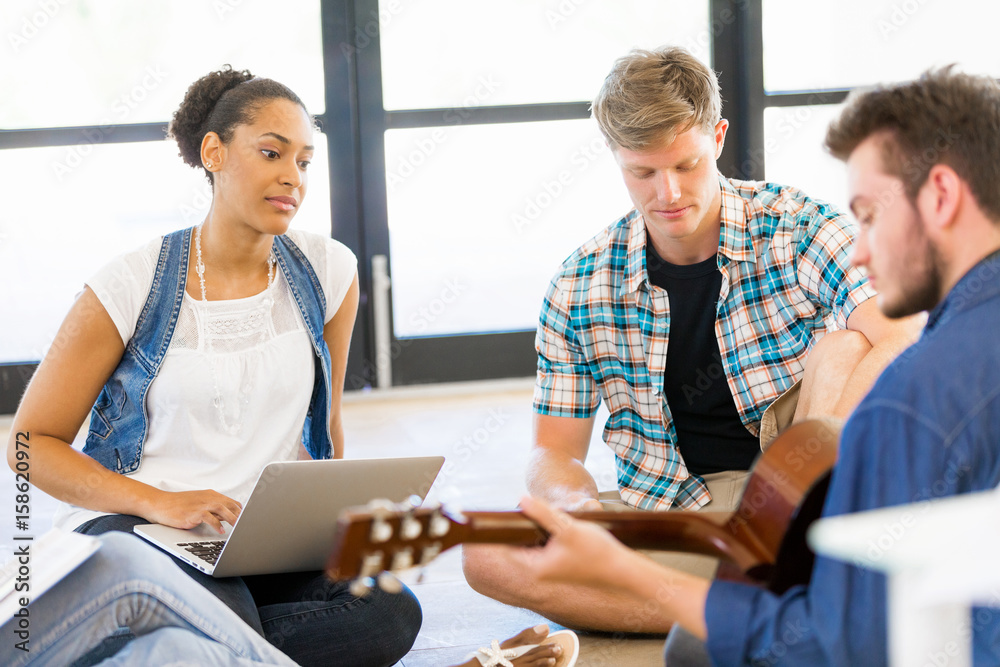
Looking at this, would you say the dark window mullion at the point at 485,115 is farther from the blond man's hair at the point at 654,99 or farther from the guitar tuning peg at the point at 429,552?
the guitar tuning peg at the point at 429,552

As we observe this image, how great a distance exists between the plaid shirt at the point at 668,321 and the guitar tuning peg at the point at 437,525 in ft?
3.69

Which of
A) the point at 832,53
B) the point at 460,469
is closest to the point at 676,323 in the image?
the point at 460,469

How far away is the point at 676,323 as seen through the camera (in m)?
2.04

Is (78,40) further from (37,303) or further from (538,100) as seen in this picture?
(538,100)

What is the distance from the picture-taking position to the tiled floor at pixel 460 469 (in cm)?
195

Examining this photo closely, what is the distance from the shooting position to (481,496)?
3.04 meters

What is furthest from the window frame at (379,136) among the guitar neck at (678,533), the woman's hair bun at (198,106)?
the guitar neck at (678,533)

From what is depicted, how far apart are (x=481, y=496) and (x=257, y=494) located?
5.60 feet

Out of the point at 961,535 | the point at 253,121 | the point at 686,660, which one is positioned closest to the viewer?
the point at 961,535

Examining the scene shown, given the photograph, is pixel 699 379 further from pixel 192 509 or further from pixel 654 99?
pixel 192 509

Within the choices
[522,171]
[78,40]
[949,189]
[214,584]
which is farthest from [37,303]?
[949,189]

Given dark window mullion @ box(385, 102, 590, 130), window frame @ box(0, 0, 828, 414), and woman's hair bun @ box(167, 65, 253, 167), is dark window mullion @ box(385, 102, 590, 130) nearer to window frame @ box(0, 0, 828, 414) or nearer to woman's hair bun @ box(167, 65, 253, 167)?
window frame @ box(0, 0, 828, 414)

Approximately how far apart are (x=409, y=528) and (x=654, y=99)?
1.20 m

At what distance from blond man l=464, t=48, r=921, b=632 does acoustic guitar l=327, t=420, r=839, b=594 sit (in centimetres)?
66
